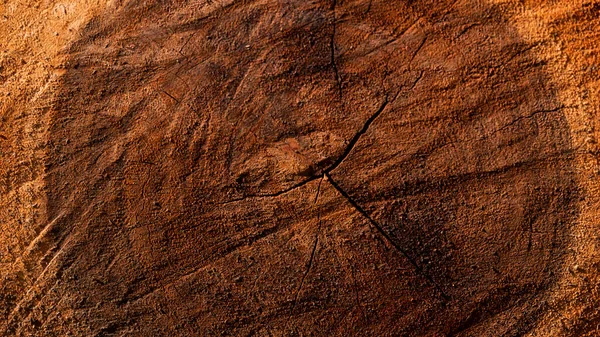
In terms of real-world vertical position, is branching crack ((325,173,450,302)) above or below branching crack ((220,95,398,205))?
below

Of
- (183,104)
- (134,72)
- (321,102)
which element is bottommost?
(321,102)

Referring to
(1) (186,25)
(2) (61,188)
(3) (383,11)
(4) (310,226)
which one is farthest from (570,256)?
(2) (61,188)

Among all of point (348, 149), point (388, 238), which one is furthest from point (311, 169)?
point (388, 238)

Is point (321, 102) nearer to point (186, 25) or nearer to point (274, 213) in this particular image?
point (274, 213)

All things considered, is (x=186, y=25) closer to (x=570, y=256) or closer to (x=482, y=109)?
(x=482, y=109)

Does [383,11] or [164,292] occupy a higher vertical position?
[383,11]

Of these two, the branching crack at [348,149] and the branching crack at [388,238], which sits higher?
the branching crack at [348,149]
